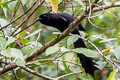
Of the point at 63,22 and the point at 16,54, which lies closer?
the point at 16,54

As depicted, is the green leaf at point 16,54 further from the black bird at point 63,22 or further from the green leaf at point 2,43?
the black bird at point 63,22

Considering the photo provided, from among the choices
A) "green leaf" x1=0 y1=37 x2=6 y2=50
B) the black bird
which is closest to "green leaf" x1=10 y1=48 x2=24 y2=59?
"green leaf" x1=0 y1=37 x2=6 y2=50

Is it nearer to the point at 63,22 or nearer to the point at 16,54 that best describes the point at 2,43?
the point at 16,54

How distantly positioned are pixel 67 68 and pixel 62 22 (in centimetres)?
60

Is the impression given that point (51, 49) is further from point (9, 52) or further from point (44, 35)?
point (44, 35)

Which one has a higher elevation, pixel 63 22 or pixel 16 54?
pixel 63 22

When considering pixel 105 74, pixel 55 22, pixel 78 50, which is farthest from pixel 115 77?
pixel 105 74

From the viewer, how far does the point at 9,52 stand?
60.8 inches

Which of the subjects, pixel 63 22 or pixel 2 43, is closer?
pixel 2 43

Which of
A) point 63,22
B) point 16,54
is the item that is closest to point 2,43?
point 16,54

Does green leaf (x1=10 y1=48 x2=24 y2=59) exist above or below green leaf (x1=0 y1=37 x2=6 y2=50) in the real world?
below

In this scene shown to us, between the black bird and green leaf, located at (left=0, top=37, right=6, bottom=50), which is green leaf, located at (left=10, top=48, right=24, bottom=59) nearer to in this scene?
green leaf, located at (left=0, top=37, right=6, bottom=50)

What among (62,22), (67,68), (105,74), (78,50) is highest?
(62,22)

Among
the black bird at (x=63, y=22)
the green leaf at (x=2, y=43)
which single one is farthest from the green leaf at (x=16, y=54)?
the black bird at (x=63, y=22)
